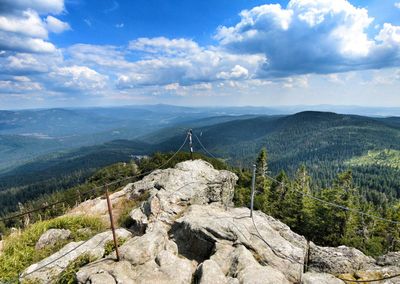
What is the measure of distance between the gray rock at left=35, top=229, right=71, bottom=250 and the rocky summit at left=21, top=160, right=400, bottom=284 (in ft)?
0.19

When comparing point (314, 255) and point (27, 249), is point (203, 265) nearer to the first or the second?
point (314, 255)

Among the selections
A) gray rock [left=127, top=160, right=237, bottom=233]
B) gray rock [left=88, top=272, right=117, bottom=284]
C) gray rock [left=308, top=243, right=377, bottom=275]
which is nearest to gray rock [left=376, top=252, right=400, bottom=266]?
gray rock [left=308, top=243, right=377, bottom=275]

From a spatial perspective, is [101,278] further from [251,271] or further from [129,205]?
[129,205]

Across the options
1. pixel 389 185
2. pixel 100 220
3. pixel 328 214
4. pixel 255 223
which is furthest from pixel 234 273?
pixel 389 185

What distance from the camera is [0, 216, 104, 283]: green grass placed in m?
10.3

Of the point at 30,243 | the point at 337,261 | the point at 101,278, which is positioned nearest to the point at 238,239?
the point at 337,261

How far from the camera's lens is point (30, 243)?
12578 mm

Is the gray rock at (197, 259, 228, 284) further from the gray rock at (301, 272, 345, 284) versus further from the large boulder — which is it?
the large boulder

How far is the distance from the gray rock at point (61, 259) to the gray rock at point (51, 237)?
2238mm

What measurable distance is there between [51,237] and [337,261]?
13.5 m

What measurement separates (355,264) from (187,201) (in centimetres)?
876

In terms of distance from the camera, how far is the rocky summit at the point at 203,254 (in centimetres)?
863

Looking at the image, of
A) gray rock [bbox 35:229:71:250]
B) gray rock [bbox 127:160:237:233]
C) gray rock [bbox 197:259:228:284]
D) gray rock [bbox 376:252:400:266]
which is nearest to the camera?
gray rock [bbox 197:259:228:284]

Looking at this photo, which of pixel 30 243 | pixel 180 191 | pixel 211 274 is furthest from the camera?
pixel 180 191
